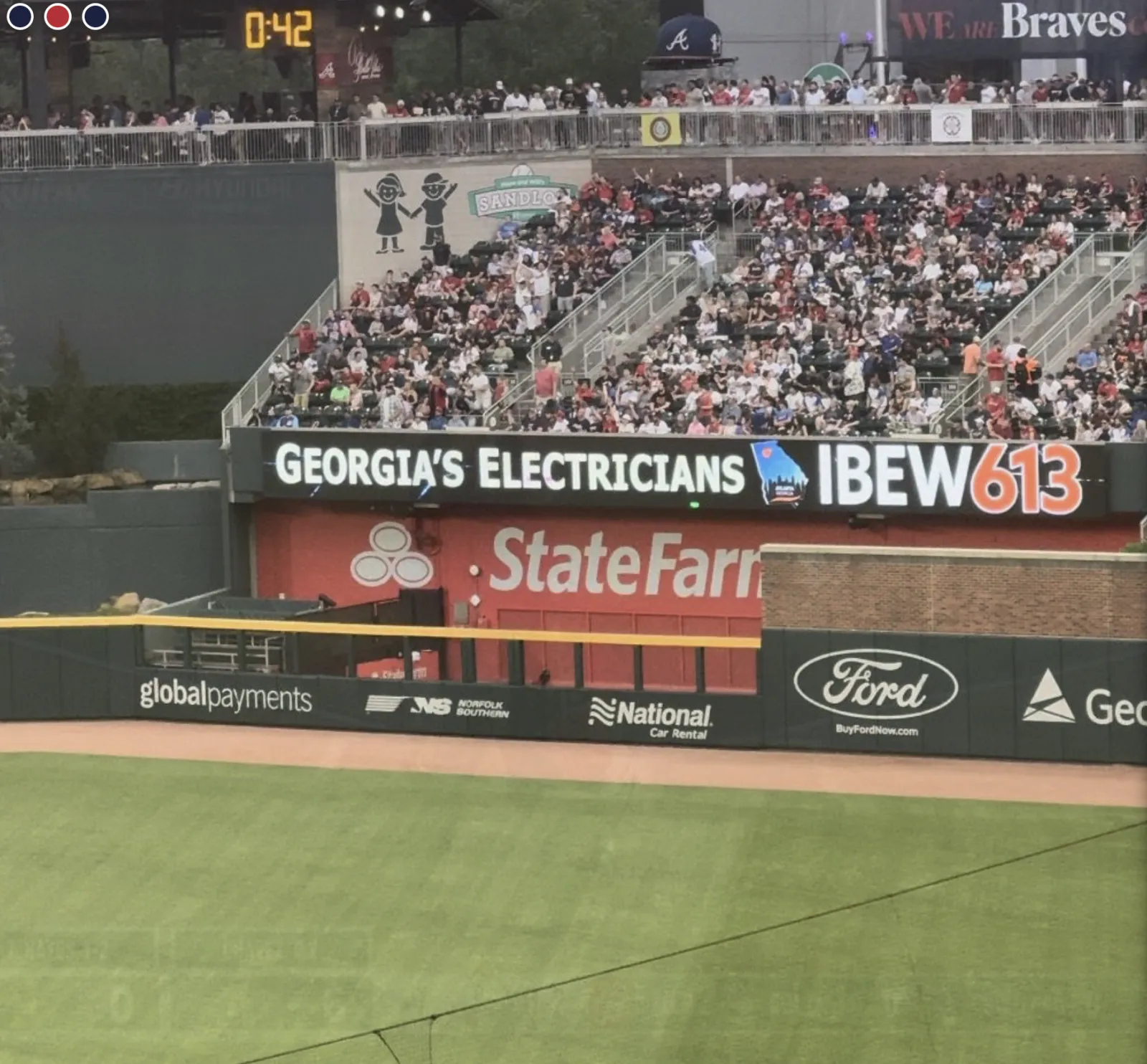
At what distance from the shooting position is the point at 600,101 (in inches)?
1455

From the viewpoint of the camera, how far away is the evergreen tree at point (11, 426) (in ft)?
111

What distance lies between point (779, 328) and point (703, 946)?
593 inches

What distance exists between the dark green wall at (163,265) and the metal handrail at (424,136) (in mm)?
318

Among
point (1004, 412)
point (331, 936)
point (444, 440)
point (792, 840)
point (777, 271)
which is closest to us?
point (331, 936)

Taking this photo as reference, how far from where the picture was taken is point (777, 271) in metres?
32.5

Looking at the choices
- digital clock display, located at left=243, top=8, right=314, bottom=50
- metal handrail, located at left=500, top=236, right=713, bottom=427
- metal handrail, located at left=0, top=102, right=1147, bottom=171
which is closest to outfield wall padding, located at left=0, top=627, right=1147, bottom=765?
metal handrail, located at left=500, top=236, right=713, bottom=427

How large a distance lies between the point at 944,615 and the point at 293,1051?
10375 mm

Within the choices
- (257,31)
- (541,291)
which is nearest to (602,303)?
(541,291)

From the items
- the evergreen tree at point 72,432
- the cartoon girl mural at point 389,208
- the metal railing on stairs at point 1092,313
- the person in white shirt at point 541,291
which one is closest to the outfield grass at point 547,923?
the metal railing on stairs at point 1092,313

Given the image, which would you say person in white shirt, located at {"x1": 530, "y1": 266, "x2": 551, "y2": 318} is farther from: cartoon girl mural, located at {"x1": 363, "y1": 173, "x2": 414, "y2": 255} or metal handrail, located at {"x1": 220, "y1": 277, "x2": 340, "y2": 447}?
metal handrail, located at {"x1": 220, "y1": 277, "x2": 340, "y2": 447}

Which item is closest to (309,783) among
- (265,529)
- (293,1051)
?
(293,1051)

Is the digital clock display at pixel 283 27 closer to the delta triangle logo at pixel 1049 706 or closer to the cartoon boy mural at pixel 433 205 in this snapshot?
the cartoon boy mural at pixel 433 205

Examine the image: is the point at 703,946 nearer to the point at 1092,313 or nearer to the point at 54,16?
the point at 1092,313

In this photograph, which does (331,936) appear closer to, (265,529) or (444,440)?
(444,440)
